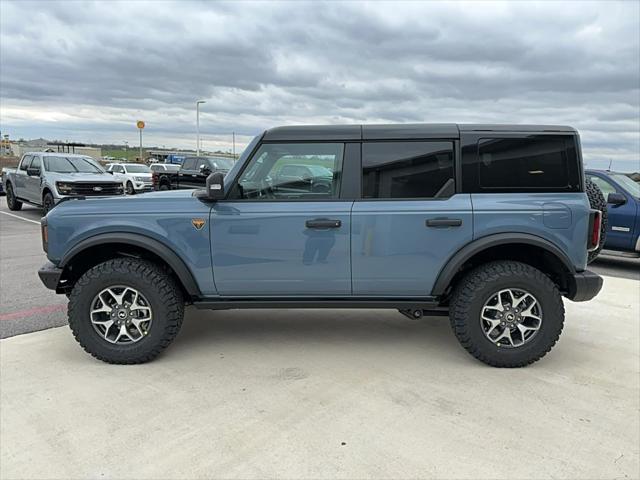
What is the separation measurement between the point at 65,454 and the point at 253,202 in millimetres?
1918

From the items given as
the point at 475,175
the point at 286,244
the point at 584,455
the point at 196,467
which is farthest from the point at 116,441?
the point at 475,175

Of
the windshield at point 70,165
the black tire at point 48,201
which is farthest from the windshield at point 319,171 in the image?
the windshield at point 70,165

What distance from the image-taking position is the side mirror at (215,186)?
3.39 metres

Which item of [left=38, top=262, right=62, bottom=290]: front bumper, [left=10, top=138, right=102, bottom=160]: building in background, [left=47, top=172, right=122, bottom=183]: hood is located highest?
[left=10, top=138, right=102, bottom=160]: building in background

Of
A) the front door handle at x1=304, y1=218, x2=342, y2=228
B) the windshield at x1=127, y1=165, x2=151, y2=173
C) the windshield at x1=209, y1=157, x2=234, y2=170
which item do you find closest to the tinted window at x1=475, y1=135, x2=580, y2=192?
the front door handle at x1=304, y1=218, x2=342, y2=228

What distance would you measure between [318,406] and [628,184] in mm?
7046

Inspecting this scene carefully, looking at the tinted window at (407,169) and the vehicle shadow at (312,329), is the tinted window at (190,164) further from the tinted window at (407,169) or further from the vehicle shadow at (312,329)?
the tinted window at (407,169)

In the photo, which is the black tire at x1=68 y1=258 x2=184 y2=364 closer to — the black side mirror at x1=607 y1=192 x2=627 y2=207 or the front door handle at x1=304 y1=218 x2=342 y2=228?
the front door handle at x1=304 y1=218 x2=342 y2=228

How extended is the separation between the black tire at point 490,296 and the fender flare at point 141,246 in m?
1.99

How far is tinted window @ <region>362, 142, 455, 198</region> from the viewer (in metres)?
3.48

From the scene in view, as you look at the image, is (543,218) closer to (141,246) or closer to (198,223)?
(198,223)

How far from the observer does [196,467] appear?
2.37m

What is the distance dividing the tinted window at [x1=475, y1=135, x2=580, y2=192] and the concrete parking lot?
1337mm

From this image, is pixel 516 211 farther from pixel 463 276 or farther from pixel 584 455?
pixel 584 455
